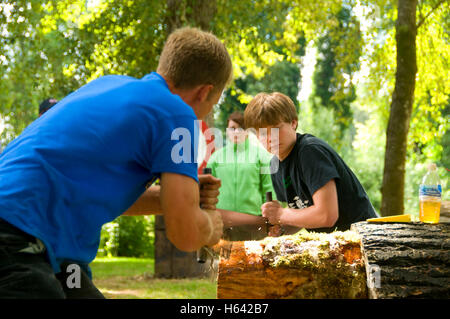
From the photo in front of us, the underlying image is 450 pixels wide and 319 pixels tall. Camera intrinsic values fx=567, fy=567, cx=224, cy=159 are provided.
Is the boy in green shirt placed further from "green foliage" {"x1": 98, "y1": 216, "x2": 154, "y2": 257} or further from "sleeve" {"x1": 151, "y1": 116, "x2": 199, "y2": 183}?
"green foliage" {"x1": 98, "y1": 216, "x2": 154, "y2": 257}

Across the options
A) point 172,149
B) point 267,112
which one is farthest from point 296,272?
point 172,149

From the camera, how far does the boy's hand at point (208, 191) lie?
67.1 inches

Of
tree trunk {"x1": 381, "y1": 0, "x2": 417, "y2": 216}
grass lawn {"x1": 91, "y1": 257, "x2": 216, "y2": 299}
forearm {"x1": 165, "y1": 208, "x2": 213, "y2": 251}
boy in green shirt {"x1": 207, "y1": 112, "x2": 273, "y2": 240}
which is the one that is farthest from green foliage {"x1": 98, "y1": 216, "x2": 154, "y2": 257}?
forearm {"x1": 165, "y1": 208, "x2": 213, "y2": 251}

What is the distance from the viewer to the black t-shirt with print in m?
2.74

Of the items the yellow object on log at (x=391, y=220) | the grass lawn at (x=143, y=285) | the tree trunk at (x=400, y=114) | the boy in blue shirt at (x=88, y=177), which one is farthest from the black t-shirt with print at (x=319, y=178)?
the grass lawn at (x=143, y=285)

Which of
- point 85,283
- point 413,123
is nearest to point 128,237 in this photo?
point 413,123

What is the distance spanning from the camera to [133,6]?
7.41 m

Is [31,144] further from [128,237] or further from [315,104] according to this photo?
[315,104]

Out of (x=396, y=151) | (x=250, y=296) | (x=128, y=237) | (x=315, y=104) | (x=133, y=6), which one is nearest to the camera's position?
(x=250, y=296)

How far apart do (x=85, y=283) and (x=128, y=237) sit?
31.9ft

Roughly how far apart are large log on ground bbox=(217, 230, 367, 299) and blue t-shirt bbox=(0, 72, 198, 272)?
1.14m

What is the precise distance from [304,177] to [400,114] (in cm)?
377

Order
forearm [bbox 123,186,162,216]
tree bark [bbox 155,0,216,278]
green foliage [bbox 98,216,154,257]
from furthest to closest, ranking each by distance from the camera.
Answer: green foliage [bbox 98,216,154,257] → tree bark [bbox 155,0,216,278] → forearm [bbox 123,186,162,216]

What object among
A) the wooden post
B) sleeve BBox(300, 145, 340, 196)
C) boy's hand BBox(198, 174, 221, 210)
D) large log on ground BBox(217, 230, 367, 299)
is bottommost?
the wooden post
